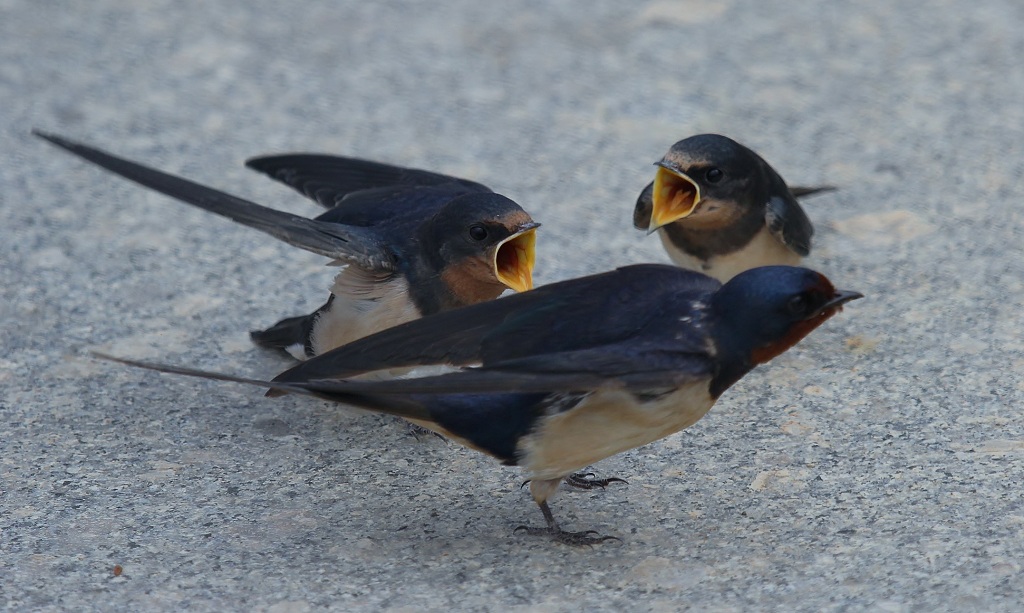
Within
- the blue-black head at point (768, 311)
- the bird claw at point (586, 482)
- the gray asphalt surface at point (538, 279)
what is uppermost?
the blue-black head at point (768, 311)

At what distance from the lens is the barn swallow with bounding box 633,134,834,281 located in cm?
405

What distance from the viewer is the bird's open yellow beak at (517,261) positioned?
144 inches

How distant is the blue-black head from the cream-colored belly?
124 centimetres

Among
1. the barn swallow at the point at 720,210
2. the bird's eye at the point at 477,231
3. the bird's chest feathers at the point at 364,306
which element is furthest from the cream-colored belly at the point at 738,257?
the bird's chest feathers at the point at 364,306

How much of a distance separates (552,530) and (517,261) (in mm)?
865

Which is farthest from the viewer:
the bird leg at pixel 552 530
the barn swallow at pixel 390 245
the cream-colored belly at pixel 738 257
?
the cream-colored belly at pixel 738 257

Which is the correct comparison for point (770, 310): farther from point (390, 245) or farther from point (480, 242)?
point (390, 245)

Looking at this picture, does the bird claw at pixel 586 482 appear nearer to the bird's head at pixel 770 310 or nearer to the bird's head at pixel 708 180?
the bird's head at pixel 770 310

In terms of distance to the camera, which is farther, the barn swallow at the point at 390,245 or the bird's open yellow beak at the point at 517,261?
the bird's open yellow beak at the point at 517,261

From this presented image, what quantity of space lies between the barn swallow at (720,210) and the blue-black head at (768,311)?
1108 mm

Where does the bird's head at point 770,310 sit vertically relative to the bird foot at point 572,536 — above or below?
above

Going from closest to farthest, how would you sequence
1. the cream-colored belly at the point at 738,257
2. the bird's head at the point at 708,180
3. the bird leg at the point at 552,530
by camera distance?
the bird leg at the point at 552,530 → the bird's head at the point at 708,180 → the cream-colored belly at the point at 738,257

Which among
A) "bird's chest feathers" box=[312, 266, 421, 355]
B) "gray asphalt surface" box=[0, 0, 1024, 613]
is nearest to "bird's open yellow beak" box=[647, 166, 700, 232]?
"gray asphalt surface" box=[0, 0, 1024, 613]

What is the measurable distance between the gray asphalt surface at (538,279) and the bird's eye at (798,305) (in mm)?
532
